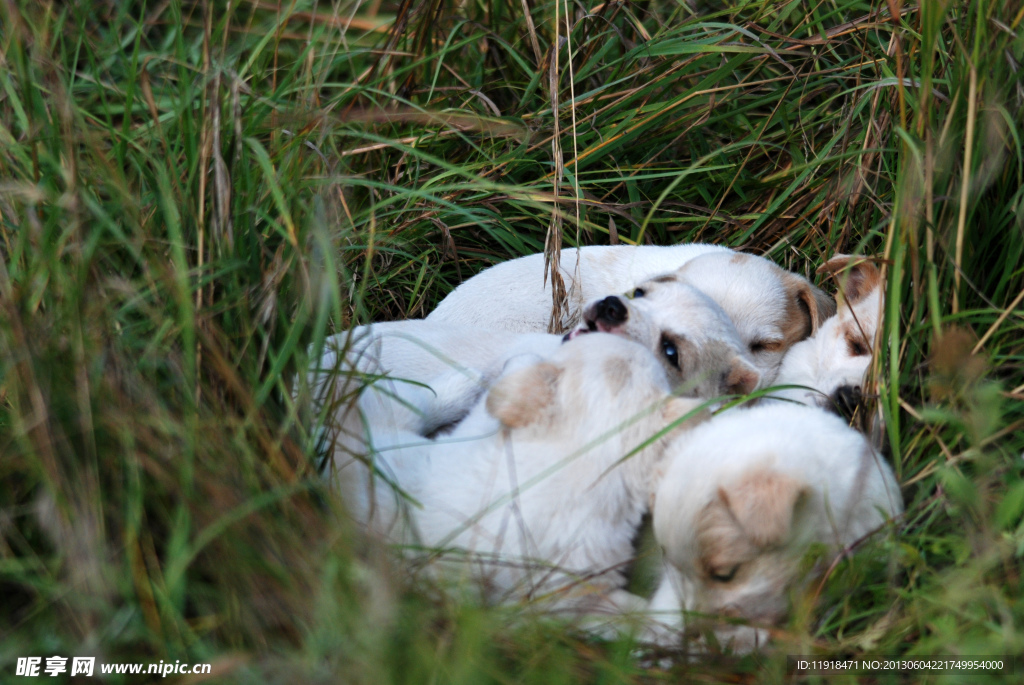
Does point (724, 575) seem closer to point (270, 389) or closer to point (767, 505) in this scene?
point (767, 505)

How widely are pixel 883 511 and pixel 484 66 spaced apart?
3560 millimetres

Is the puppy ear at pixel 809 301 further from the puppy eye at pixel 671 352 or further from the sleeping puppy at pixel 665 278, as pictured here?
the puppy eye at pixel 671 352

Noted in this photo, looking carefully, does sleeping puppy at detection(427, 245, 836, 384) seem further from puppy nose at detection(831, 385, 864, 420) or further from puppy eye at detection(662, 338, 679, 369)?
puppy nose at detection(831, 385, 864, 420)

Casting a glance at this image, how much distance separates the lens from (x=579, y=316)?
4.22 meters

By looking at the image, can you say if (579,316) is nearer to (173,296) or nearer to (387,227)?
(387,227)

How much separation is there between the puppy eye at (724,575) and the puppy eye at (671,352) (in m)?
1.20

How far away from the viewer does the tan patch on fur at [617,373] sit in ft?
8.75

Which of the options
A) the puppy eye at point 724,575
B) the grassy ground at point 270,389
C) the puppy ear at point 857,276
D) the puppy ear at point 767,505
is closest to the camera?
the grassy ground at point 270,389

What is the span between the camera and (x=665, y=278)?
3.90 meters

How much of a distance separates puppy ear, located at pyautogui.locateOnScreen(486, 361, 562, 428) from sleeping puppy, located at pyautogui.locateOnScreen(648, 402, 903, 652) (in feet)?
1.40

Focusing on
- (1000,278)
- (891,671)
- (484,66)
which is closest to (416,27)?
(484,66)

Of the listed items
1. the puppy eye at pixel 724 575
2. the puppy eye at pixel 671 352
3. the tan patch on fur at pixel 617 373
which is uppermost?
the tan patch on fur at pixel 617 373

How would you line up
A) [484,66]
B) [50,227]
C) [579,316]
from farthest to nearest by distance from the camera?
1. [484,66]
2. [579,316]
3. [50,227]

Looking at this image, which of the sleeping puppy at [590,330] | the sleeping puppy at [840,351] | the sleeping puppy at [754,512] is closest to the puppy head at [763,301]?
the sleeping puppy at [840,351]
